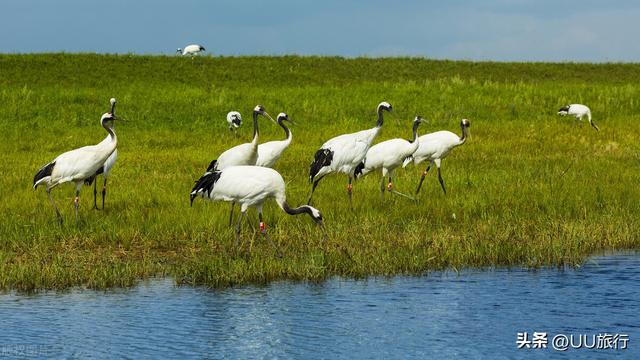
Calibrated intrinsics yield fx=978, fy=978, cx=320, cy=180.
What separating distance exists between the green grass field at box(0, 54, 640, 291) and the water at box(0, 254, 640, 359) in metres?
0.59

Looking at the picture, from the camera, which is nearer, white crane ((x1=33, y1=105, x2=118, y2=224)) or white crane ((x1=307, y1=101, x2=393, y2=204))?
white crane ((x1=33, y1=105, x2=118, y2=224))

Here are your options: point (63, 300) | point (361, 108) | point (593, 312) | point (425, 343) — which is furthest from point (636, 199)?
point (361, 108)

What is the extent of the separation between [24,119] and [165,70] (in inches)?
545

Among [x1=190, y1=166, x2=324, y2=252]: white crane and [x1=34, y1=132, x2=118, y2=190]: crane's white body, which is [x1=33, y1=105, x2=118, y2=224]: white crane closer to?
[x1=34, y1=132, x2=118, y2=190]: crane's white body

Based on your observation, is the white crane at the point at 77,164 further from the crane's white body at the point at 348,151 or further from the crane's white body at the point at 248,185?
the crane's white body at the point at 348,151

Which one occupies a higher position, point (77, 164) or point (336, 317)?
point (77, 164)

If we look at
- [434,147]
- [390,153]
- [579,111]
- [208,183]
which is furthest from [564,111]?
[208,183]

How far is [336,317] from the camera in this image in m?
9.36

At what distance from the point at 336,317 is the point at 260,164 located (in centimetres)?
651

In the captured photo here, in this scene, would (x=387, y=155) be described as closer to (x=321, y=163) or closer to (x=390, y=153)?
(x=390, y=153)

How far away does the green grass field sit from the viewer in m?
11.7

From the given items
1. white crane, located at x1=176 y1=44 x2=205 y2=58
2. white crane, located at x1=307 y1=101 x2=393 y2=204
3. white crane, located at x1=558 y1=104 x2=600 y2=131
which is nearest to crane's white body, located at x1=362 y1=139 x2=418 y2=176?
white crane, located at x1=307 y1=101 x2=393 y2=204

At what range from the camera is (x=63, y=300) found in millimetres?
10102

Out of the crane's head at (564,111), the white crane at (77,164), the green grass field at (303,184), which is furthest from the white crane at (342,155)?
the crane's head at (564,111)
